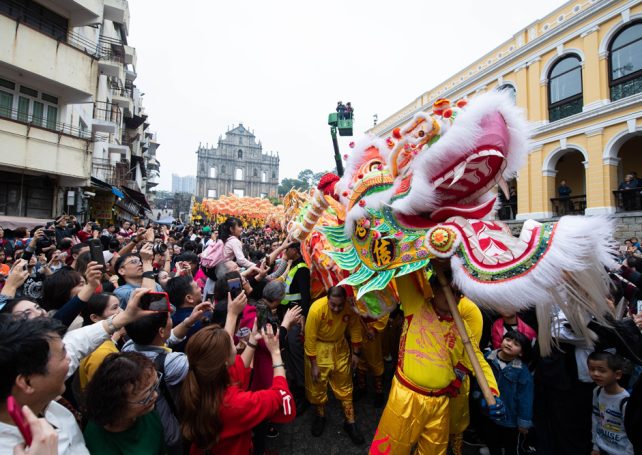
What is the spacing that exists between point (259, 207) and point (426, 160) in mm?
25873

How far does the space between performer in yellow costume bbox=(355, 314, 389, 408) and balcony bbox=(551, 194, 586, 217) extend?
11048 mm

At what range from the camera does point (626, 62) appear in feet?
33.1

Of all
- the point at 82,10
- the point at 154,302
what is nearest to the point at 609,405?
the point at 154,302

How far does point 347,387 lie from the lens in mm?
3324

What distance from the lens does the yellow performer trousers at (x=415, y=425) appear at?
2.15 m

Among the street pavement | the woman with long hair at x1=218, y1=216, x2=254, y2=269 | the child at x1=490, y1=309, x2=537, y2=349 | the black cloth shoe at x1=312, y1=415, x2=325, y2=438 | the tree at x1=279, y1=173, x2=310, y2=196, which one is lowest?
the street pavement

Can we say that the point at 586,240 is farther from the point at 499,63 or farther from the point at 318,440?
the point at 499,63

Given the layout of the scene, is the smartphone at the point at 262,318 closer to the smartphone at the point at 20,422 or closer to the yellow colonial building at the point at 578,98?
the smartphone at the point at 20,422

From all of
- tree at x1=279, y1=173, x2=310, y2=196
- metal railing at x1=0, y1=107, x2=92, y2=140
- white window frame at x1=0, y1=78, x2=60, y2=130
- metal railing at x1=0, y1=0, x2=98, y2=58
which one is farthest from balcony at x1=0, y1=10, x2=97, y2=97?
tree at x1=279, y1=173, x2=310, y2=196

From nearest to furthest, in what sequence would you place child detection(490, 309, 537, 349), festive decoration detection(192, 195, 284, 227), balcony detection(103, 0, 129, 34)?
child detection(490, 309, 537, 349) < balcony detection(103, 0, 129, 34) < festive decoration detection(192, 195, 284, 227)

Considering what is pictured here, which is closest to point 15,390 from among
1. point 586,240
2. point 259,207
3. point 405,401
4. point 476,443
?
point 405,401

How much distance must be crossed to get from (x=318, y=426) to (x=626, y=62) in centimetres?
1324

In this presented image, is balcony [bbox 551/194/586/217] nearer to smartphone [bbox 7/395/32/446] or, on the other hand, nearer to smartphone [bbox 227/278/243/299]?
smartphone [bbox 227/278/243/299]

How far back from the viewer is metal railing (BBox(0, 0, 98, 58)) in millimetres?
9188
